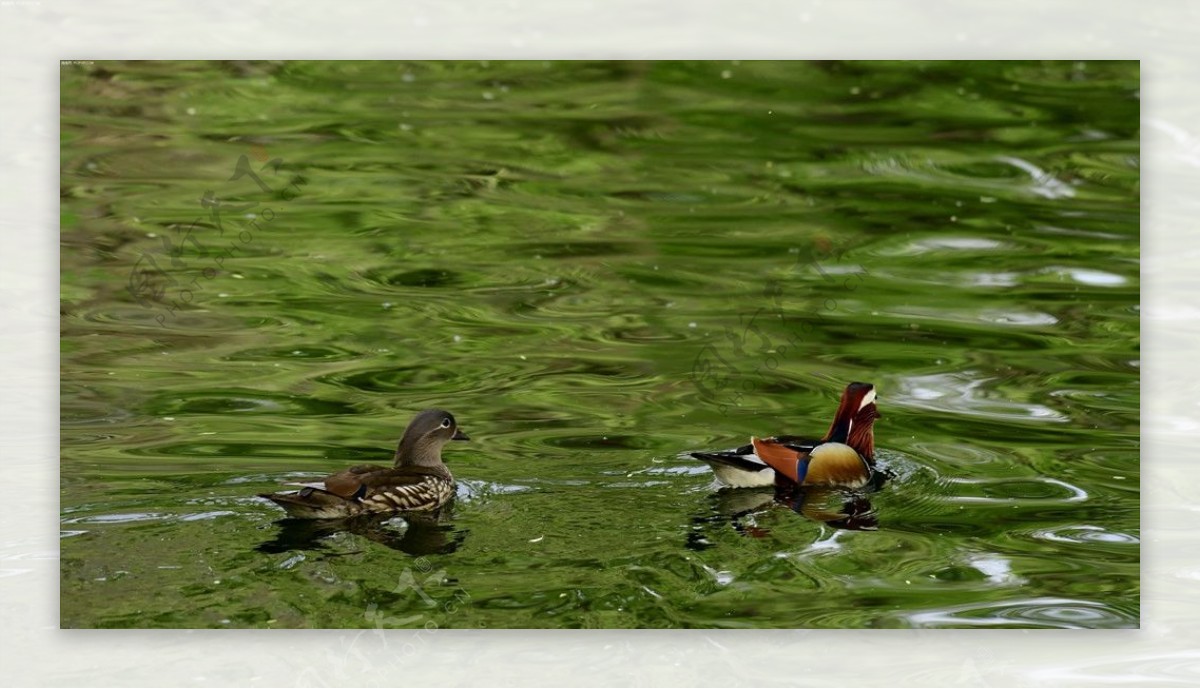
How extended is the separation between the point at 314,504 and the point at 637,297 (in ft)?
3.67

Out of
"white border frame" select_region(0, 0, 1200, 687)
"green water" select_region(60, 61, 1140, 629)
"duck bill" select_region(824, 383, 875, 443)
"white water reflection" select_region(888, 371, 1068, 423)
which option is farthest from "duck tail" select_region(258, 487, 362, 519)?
"white water reflection" select_region(888, 371, 1068, 423)

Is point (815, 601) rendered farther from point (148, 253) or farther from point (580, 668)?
point (148, 253)

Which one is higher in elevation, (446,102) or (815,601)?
(446,102)

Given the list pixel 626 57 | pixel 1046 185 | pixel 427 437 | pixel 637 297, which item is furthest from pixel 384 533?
pixel 1046 185

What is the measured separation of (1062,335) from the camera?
14.0 feet

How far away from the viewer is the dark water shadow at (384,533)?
412 centimetres

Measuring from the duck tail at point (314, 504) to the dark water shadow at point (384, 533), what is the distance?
0.06ft

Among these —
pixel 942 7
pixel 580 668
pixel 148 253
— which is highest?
pixel 942 7

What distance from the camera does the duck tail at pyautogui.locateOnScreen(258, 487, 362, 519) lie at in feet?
13.6

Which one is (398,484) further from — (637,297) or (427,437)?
(637,297)

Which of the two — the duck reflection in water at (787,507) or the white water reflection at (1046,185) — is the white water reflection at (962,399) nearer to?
the duck reflection in water at (787,507)

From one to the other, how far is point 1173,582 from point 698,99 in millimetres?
1993

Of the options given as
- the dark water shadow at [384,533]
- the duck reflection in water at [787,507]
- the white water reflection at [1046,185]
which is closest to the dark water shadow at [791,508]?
the duck reflection in water at [787,507]

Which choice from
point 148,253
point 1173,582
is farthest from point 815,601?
point 148,253
